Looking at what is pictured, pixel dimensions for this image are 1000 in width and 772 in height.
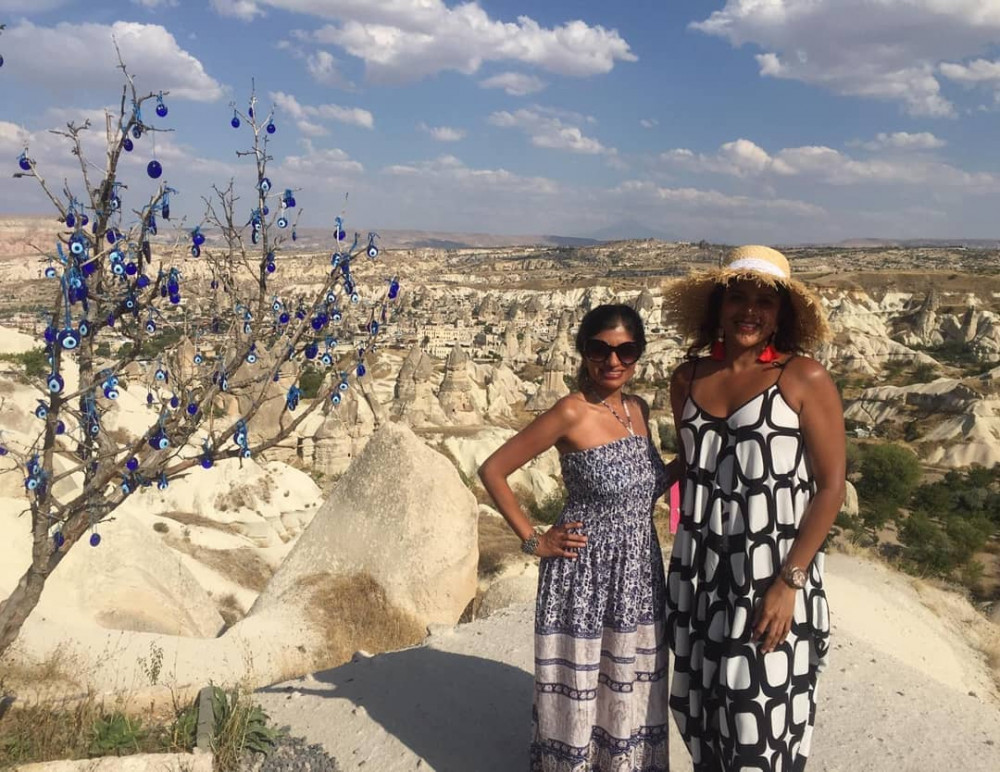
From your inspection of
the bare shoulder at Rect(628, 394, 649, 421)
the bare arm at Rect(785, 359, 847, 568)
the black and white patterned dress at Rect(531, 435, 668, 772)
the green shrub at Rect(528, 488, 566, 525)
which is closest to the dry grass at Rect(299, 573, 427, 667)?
the black and white patterned dress at Rect(531, 435, 668, 772)

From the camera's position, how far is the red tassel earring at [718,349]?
2.58m

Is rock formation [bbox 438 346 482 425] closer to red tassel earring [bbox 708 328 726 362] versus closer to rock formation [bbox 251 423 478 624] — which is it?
rock formation [bbox 251 423 478 624]

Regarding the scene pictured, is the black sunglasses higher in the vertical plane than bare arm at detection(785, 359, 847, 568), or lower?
higher

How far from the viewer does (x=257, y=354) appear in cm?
326

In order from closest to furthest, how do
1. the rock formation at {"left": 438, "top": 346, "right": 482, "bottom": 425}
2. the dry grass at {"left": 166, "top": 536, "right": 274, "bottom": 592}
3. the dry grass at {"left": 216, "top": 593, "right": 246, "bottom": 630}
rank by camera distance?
1. the dry grass at {"left": 216, "top": 593, "right": 246, "bottom": 630}
2. the dry grass at {"left": 166, "top": 536, "right": 274, "bottom": 592}
3. the rock formation at {"left": 438, "top": 346, "right": 482, "bottom": 425}

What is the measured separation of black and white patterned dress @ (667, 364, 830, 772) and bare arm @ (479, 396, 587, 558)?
0.40 meters

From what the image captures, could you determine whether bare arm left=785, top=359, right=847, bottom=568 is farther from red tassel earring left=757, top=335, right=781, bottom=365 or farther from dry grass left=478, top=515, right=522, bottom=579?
dry grass left=478, top=515, right=522, bottom=579

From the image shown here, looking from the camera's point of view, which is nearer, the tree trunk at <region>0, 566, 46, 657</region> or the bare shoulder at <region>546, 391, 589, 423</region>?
the bare shoulder at <region>546, 391, 589, 423</region>

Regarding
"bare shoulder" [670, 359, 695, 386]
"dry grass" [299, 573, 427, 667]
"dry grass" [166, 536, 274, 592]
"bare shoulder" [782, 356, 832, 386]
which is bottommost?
"dry grass" [166, 536, 274, 592]

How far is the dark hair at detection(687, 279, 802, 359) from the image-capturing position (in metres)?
2.52

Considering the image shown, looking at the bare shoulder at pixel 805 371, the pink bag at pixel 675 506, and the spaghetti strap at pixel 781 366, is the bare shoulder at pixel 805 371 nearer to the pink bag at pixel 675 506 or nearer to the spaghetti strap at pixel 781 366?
the spaghetti strap at pixel 781 366

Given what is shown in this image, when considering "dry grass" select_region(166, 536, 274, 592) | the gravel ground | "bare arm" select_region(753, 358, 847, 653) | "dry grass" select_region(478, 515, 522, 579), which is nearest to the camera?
"bare arm" select_region(753, 358, 847, 653)

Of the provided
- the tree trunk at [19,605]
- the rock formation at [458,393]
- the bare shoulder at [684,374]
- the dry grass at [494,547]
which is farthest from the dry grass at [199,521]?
the rock formation at [458,393]

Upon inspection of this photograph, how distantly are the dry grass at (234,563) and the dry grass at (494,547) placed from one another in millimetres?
3015
